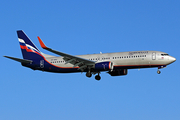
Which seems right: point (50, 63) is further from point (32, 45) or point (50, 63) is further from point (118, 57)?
point (118, 57)

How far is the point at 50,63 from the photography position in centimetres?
5478

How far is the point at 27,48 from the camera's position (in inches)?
2270

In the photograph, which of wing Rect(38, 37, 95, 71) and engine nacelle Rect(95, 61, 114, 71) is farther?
engine nacelle Rect(95, 61, 114, 71)

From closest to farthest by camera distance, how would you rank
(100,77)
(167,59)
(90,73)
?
(167,59)
(90,73)
(100,77)

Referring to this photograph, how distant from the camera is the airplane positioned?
1925 inches

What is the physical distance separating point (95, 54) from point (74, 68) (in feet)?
14.0

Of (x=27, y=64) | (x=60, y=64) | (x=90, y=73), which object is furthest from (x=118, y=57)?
(x=27, y=64)

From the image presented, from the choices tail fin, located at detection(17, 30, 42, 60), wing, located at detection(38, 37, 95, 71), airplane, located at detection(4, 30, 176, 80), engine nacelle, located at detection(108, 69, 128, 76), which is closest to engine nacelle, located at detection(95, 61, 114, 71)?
airplane, located at detection(4, 30, 176, 80)

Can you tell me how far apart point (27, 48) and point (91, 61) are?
13980 millimetres

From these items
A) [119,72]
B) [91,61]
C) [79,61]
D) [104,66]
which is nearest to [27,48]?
[79,61]

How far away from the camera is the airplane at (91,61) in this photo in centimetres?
4891

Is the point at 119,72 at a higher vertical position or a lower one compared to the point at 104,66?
lower

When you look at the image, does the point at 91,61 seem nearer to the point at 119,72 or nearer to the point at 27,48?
the point at 119,72

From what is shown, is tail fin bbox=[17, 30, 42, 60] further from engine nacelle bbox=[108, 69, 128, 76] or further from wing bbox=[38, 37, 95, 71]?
engine nacelle bbox=[108, 69, 128, 76]
